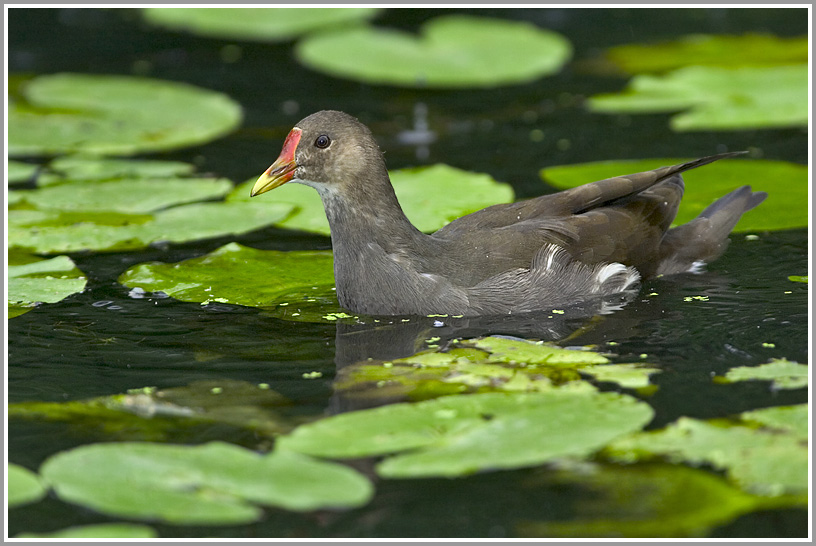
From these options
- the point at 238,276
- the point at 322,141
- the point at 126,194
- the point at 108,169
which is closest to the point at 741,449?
the point at 322,141

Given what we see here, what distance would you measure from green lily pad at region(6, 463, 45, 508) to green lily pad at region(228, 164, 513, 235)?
291 cm

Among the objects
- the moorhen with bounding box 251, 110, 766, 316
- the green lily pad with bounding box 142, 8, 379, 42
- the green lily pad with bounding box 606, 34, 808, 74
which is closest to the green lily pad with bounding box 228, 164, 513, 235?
the moorhen with bounding box 251, 110, 766, 316

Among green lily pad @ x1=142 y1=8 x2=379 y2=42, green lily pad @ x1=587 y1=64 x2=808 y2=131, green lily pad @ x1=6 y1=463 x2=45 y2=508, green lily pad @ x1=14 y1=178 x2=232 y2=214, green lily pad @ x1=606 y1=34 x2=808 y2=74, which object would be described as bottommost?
green lily pad @ x1=6 y1=463 x2=45 y2=508

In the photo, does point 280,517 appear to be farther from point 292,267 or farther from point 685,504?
point 292,267

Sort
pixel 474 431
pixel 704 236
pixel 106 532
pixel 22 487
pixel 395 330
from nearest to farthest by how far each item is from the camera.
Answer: pixel 106 532 < pixel 22 487 < pixel 474 431 < pixel 395 330 < pixel 704 236

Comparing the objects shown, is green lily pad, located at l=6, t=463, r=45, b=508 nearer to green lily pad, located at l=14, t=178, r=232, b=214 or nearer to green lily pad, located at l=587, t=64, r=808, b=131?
green lily pad, located at l=14, t=178, r=232, b=214

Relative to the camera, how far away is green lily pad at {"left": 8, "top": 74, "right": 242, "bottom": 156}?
8078mm

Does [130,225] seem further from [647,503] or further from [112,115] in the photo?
[647,503]

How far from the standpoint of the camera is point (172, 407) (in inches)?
169

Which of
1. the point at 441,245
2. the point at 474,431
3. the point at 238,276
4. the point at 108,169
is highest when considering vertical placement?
the point at 108,169

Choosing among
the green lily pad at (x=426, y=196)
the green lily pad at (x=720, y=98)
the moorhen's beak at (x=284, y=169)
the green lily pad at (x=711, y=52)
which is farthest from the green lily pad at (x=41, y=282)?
the green lily pad at (x=711, y=52)

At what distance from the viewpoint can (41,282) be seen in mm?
5676

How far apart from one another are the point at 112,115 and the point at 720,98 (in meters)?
4.65

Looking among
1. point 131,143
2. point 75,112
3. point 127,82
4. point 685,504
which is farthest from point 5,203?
point 685,504
